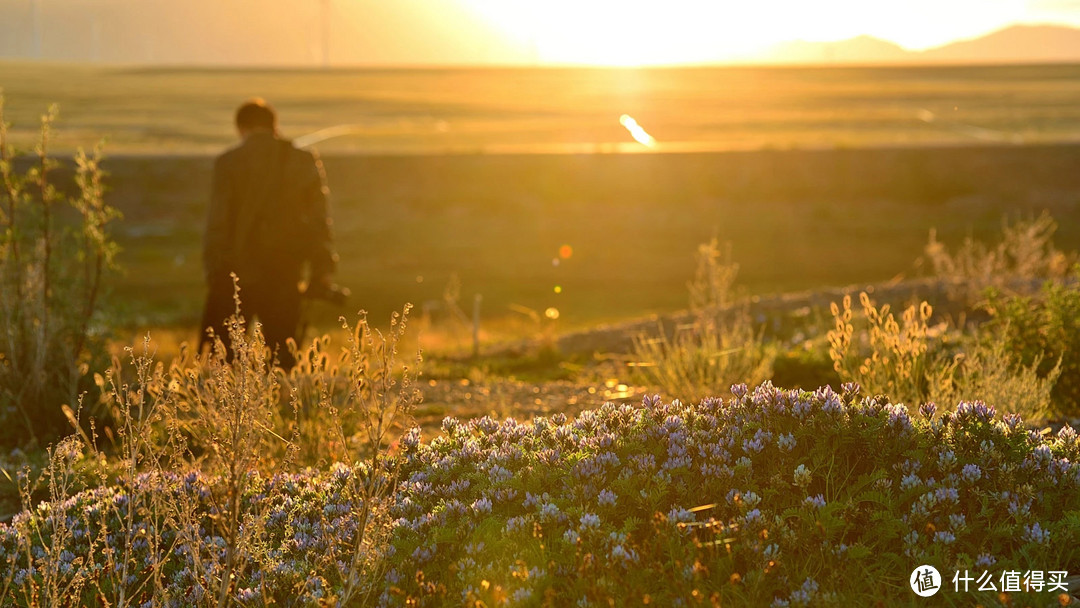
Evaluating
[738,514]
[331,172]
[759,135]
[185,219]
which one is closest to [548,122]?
[759,135]

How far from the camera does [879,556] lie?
332 centimetres

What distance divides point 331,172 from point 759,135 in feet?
149

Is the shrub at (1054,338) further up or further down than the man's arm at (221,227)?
further down

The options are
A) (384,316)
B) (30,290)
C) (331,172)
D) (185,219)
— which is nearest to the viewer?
(30,290)

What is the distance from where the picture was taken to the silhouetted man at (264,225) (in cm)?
759

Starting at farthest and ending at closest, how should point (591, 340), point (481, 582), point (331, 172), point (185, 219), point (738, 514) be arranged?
point (331, 172) < point (185, 219) < point (591, 340) < point (738, 514) < point (481, 582)

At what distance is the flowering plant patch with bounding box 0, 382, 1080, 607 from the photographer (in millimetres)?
3184

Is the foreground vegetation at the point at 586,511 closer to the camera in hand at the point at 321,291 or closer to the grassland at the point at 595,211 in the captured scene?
the grassland at the point at 595,211

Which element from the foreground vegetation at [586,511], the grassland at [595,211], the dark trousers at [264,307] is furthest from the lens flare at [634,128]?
the foreground vegetation at [586,511]

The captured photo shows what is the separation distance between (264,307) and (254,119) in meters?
1.29

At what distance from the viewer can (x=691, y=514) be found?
328 centimetres

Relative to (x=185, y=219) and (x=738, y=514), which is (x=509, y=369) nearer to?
(x=738, y=514)

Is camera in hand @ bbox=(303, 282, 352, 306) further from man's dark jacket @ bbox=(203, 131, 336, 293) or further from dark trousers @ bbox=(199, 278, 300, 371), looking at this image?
man's dark jacket @ bbox=(203, 131, 336, 293)

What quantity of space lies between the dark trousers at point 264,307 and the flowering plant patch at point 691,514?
3728mm
